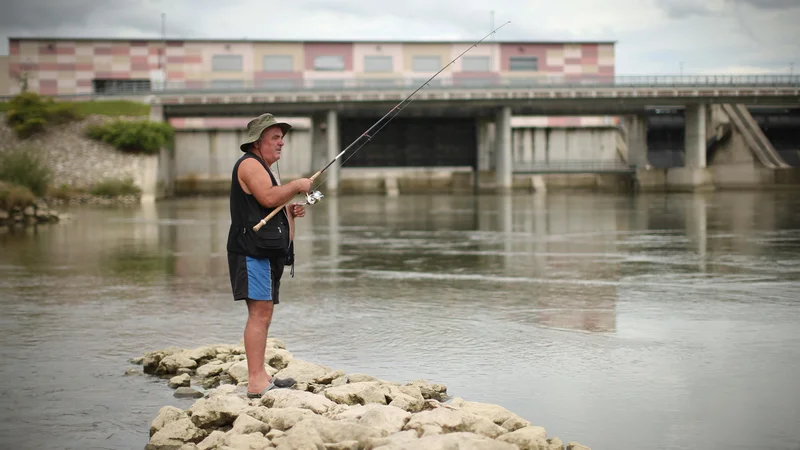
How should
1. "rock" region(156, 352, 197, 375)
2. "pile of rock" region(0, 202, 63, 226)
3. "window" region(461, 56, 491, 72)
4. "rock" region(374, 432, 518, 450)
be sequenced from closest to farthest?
"rock" region(374, 432, 518, 450)
"rock" region(156, 352, 197, 375)
"pile of rock" region(0, 202, 63, 226)
"window" region(461, 56, 491, 72)

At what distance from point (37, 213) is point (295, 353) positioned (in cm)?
2791

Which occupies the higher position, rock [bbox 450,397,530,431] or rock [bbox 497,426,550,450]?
rock [bbox 450,397,530,431]

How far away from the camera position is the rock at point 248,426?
6227 millimetres

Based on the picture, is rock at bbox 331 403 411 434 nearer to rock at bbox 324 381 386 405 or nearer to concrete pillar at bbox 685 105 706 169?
rock at bbox 324 381 386 405

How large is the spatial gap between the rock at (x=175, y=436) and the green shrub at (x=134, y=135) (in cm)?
6357

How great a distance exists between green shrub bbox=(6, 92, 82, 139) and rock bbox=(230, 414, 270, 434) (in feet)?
A: 223

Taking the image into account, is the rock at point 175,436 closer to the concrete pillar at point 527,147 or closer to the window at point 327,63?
the concrete pillar at point 527,147

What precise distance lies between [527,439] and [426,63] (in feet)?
269

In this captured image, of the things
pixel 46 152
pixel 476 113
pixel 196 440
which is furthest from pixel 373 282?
pixel 476 113

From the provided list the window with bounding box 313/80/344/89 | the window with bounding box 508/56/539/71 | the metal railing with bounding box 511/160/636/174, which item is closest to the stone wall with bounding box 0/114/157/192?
the window with bounding box 313/80/344/89

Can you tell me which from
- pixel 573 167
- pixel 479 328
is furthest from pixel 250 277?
pixel 573 167

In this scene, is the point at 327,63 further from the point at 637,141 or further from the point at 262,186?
the point at 262,186

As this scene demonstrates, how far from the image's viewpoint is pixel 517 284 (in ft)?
46.9

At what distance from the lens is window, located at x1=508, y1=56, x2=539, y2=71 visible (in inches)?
3447
